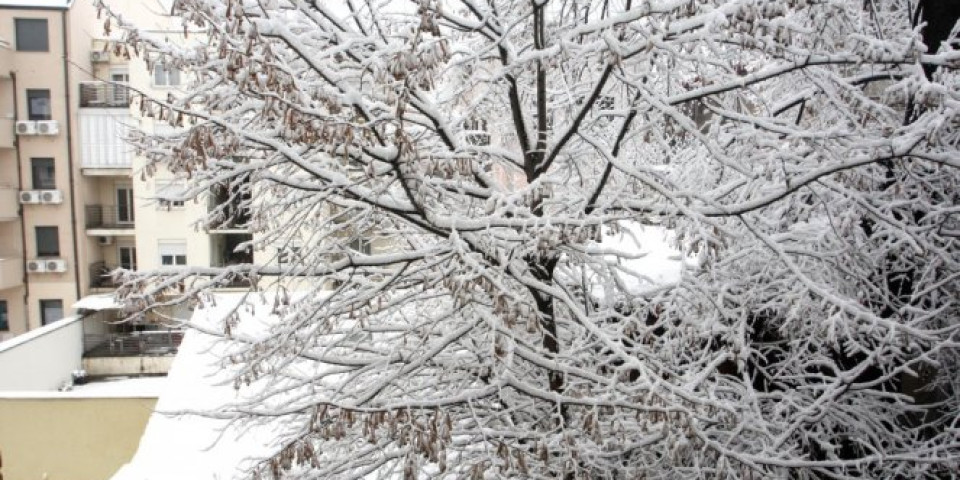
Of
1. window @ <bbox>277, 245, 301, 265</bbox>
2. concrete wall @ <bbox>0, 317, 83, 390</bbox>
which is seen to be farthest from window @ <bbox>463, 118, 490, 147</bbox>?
concrete wall @ <bbox>0, 317, 83, 390</bbox>

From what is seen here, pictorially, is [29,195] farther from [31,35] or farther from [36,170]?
[31,35]

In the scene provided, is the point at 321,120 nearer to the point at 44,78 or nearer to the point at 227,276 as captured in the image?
the point at 227,276

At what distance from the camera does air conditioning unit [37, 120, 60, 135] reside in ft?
66.2

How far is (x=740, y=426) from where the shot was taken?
3832mm

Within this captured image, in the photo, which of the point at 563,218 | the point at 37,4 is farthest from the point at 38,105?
the point at 563,218

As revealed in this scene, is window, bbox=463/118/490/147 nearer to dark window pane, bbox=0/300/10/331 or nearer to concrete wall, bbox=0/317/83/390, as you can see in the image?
concrete wall, bbox=0/317/83/390

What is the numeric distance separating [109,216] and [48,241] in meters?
1.90

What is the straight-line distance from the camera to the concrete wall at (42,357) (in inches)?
500

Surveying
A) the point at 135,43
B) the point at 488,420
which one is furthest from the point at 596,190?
the point at 135,43

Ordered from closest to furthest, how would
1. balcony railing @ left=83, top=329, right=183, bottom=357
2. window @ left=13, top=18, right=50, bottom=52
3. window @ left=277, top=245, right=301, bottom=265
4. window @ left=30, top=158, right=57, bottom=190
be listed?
window @ left=277, top=245, right=301, bottom=265 < balcony railing @ left=83, top=329, right=183, bottom=357 < window @ left=13, top=18, right=50, bottom=52 < window @ left=30, top=158, right=57, bottom=190

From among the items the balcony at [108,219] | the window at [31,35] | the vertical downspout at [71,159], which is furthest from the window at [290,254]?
the window at [31,35]

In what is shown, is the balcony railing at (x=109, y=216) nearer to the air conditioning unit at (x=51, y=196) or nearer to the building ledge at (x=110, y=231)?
the building ledge at (x=110, y=231)

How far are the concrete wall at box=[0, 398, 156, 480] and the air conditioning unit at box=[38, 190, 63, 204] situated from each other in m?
13.2

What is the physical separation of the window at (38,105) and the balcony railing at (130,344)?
7.09 metres
